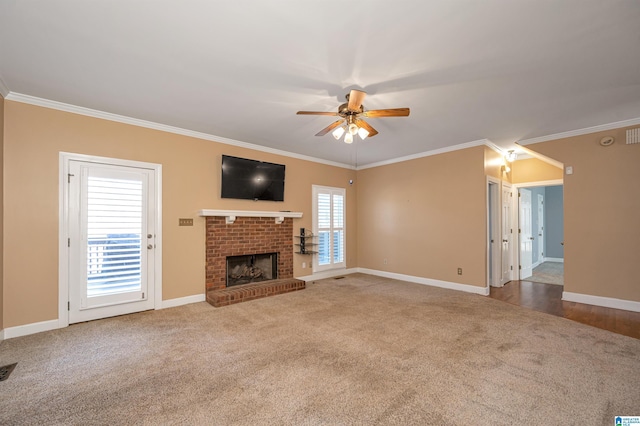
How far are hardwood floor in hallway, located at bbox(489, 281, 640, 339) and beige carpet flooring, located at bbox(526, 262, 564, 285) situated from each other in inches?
19.5

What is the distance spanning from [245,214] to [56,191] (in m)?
2.39

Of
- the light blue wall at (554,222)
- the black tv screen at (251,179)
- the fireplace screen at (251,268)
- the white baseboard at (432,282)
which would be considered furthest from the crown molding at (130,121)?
the light blue wall at (554,222)

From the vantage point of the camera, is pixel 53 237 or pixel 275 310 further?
pixel 275 310

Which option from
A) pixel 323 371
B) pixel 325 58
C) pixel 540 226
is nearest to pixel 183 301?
pixel 323 371

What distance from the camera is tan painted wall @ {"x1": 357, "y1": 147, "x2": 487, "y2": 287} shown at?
4.81m

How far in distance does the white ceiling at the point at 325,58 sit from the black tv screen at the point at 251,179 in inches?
39.7

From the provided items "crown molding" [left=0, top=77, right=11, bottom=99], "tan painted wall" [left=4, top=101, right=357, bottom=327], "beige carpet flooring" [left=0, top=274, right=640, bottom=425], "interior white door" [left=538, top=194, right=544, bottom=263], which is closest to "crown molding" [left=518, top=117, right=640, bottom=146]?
"beige carpet flooring" [left=0, top=274, right=640, bottom=425]

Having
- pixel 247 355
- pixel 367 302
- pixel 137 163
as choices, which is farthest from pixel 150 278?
pixel 367 302

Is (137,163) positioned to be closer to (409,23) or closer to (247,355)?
(247,355)

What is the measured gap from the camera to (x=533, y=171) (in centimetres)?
544

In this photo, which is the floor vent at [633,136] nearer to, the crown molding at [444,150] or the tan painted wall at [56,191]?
the crown molding at [444,150]

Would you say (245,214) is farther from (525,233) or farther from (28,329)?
(525,233)

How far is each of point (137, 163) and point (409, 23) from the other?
12.2 ft

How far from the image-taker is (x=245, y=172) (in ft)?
15.8
